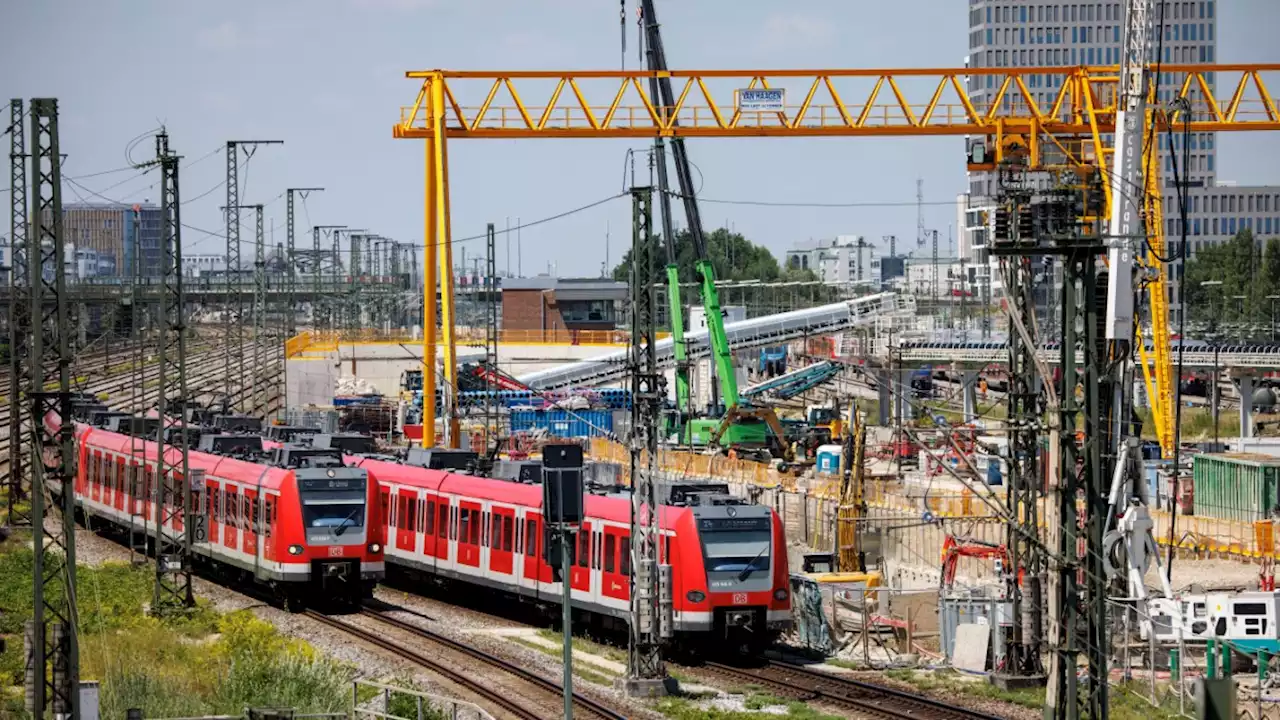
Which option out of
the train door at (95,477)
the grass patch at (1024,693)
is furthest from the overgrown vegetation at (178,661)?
the train door at (95,477)

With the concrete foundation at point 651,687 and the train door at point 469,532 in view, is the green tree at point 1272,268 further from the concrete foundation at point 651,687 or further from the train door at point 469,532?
the concrete foundation at point 651,687

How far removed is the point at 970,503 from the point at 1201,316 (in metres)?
68.6

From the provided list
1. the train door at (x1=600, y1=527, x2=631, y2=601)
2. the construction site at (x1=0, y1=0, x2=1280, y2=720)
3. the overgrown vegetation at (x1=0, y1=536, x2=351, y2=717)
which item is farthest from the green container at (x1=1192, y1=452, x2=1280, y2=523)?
the overgrown vegetation at (x1=0, y1=536, x2=351, y2=717)

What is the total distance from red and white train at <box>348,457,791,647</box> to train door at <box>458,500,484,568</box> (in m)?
0.02

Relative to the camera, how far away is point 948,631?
31016mm

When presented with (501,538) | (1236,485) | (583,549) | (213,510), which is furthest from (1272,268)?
(583,549)

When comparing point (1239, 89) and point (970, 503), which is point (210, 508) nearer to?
point (970, 503)

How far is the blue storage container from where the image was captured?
7212cm

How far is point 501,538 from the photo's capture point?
3372 centimetres

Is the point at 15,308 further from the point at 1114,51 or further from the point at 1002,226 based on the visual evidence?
the point at 1114,51

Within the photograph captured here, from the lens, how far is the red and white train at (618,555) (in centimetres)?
2866

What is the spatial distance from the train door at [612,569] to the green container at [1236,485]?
21978 mm

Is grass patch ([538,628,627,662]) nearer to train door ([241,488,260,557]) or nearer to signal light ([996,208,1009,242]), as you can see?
train door ([241,488,260,557])

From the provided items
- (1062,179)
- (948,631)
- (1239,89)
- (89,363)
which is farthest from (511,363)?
(1062,179)
